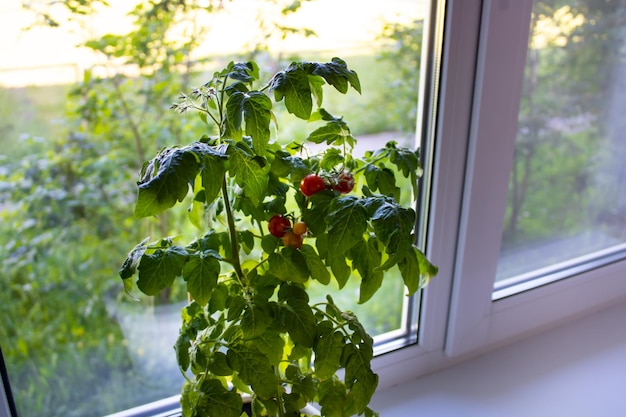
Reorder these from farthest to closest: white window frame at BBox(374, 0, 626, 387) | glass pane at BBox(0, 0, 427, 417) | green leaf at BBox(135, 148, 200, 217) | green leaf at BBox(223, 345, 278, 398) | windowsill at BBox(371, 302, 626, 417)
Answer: windowsill at BBox(371, 302, 626, 417), white window frame at BBox(374, 0, 626, 387), glass pane at BBox(0, 0, 427, 417), green leaf at BBox(223, 345, 278, 398), green leaf at BBox(135, 148, 200, 217)

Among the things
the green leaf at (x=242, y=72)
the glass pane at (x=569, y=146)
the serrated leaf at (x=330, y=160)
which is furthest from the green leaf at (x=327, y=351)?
the glass pane at (x=569, y=146)

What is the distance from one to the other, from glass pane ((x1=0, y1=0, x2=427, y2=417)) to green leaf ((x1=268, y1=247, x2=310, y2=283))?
1.31 feet

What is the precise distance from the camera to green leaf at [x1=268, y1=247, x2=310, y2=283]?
693mm

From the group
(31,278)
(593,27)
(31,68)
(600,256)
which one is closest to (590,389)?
(600,256)

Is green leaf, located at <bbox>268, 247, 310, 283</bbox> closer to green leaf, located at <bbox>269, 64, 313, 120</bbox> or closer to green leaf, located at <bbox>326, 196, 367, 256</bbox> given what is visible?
green leaf, located at <bbox>326, 196, 367, 256</bbox>

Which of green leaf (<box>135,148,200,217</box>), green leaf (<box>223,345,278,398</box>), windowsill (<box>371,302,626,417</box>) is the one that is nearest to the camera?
green leaf (<box>135,148,200,217</box>)

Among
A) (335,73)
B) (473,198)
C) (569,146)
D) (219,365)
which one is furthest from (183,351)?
(569,146)

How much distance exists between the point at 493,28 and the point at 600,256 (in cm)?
76

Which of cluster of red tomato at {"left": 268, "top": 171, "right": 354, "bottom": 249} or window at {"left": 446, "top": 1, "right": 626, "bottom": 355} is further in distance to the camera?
window at {"left": 446, "top": 1, "right": 626, "bottom": 355}

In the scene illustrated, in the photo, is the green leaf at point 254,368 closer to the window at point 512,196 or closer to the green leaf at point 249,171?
the green leaf at point 249,171

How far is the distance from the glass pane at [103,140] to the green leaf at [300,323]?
44 centimetres

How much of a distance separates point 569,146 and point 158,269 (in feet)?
3.50

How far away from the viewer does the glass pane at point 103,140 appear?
0.87 m

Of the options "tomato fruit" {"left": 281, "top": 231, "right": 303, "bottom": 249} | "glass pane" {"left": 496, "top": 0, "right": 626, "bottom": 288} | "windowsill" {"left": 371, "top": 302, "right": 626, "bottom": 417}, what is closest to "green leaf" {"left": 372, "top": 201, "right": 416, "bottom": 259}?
"tomato fruit" {"left": 281, "top": 231, "right": 303, "bottom": 249}
